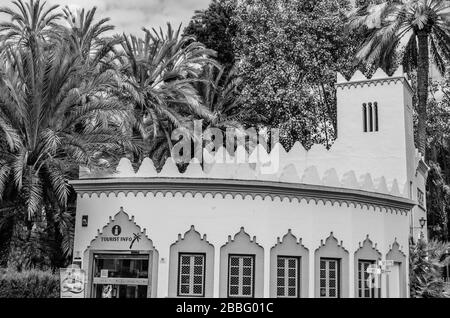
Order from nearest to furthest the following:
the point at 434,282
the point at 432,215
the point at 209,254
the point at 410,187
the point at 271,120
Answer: the point at 209,254, the point at 434,282, the point at 410,187, the point at 271,120, the point at 432,215

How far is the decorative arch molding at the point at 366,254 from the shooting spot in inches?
777

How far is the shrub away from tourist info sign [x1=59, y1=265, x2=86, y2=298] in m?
1.25

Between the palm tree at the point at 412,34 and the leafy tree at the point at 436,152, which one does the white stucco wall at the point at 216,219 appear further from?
the leafy tree at the point at 436,152

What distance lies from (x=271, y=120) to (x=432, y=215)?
45.5 ft

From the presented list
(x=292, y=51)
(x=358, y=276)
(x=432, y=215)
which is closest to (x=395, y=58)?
(x=292, y=51)

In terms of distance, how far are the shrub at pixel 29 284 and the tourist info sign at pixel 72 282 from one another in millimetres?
1247

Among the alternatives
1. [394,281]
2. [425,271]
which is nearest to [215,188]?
[394,281]

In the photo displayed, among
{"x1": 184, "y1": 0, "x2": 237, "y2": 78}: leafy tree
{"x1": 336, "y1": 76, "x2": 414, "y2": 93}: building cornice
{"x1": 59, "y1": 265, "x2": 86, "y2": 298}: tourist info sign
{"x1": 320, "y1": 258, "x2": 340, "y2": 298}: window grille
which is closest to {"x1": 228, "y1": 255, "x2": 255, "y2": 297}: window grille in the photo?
{"x1": 320, "y1": 258, "x2": 340, "y2": 298}: window grille

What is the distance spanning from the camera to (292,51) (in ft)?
112

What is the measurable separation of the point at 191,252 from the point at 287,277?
299cm

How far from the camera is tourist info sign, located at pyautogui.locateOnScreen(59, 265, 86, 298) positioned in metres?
18.0

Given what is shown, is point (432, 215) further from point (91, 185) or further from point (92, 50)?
point (91, 185)

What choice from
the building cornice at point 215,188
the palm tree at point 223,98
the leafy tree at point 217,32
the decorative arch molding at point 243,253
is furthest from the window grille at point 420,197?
the leafy tree at point 217,32
